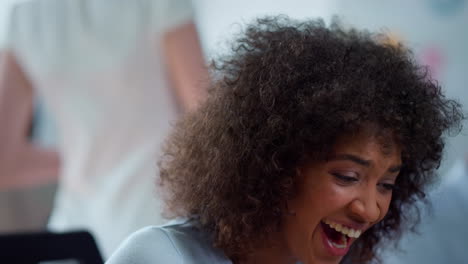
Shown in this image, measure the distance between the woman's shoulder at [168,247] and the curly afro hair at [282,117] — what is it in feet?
0.06

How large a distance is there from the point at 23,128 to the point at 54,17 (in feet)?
0.90

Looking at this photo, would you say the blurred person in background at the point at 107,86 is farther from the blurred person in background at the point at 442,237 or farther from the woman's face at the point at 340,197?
the woman's face at the point at 340,197

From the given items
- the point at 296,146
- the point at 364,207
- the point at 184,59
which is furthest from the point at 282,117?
A: the point at 184,59

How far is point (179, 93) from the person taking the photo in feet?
6.09

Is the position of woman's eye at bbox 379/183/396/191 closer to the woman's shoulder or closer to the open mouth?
the open mouth

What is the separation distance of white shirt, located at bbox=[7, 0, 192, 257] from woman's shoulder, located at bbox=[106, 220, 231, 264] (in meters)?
0.64

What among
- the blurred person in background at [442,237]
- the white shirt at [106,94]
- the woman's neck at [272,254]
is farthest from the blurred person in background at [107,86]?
the woman's neck at [272,254]

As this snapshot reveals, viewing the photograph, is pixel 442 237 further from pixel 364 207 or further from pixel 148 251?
pixel 148 251

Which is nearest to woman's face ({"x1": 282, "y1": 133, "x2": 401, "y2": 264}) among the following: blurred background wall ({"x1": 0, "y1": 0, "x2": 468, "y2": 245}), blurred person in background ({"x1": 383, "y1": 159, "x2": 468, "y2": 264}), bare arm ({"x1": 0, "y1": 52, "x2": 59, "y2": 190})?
blurred person in background ({"x1": 383, "y1": 159, "x2": 468, "y2": 264})

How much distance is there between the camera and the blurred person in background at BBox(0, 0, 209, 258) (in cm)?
185

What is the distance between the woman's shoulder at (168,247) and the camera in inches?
44.7

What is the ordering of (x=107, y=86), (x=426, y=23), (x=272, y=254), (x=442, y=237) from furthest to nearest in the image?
(x=426, y=23), (x=107, y=86), (x=442, y=237), (x=272, y=254)

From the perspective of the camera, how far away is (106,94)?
Answer: 189 cm

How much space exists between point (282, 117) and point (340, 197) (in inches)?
5.0
